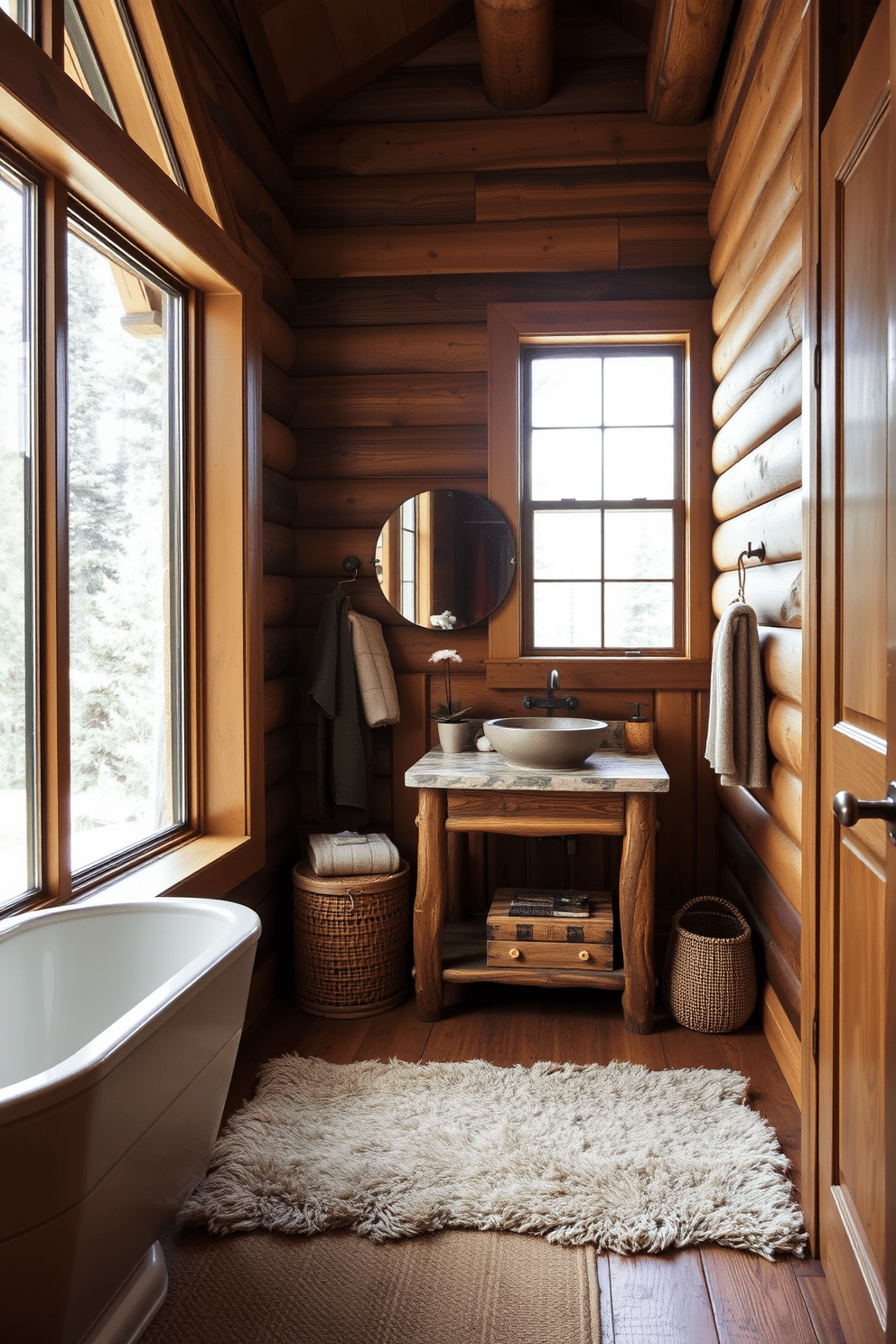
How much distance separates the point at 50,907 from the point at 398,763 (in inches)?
78.3

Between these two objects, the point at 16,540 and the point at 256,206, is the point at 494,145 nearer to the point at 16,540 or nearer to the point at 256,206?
the point at 256,206

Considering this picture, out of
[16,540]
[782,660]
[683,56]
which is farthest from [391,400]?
[16,540]

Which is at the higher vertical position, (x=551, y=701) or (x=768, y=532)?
(x=768, y=532)

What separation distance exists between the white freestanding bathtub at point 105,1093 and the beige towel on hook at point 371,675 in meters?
1.63

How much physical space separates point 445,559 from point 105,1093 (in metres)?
2.75

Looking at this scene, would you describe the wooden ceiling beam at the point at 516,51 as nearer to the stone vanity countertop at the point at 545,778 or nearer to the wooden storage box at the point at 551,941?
the stone vanity countertop at the point at 545,778

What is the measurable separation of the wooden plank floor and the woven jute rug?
4.3 inches

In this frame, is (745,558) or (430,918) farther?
(430,918)

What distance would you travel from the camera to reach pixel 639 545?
12.8 feet

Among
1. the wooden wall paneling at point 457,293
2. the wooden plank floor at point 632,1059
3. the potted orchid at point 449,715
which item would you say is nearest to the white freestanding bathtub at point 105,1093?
the wooden plank floor at point 632,1059

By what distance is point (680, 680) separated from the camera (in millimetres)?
3758

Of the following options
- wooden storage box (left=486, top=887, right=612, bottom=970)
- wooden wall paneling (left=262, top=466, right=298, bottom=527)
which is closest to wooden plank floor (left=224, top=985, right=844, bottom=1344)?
wooden storage box (left=486, top=887, right=612, bottom=970)

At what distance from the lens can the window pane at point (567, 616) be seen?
12.8 feet

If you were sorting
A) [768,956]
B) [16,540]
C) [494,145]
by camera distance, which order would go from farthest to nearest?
[494,145]
[768,956]
[16,540]
